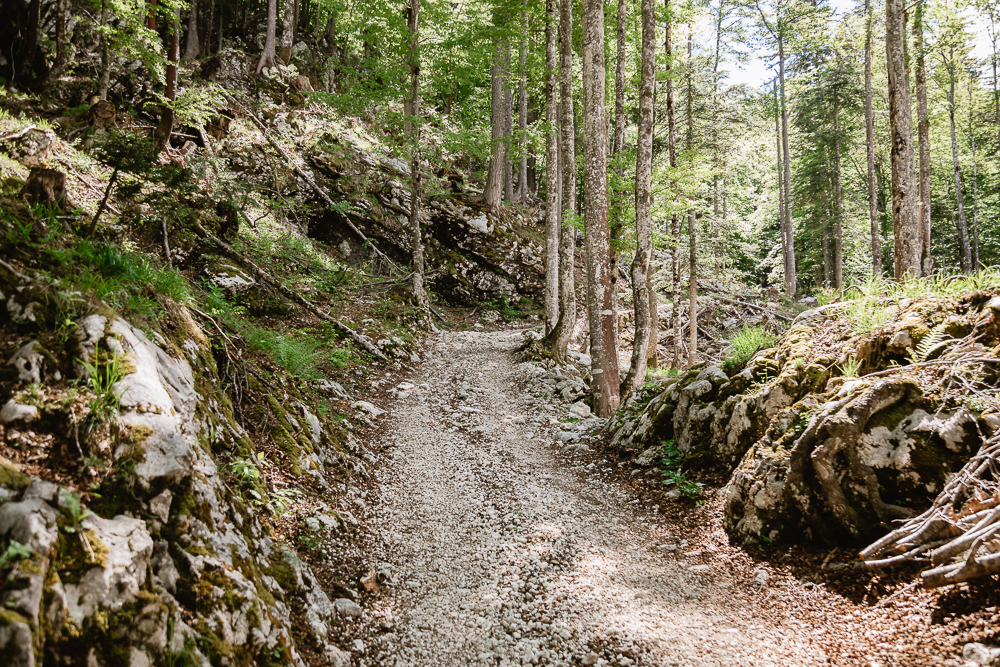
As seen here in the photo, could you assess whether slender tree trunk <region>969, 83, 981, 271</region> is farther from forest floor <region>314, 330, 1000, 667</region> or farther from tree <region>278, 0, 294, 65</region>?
tree <region>278, 0, 294, 65</region>

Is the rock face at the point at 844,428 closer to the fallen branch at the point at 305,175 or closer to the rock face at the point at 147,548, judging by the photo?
the rock face at the point at 147,548

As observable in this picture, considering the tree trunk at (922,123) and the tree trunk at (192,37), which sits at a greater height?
the tree trunk at (192,37)

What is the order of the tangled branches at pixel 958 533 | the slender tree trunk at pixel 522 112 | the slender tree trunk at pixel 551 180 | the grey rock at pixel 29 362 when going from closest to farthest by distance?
the grey rock at pixel 29 362
the tangled branches at pixel 958 533
the slender tree trunk at pixel 551 180
the slender tree trunk at pixel 522 112

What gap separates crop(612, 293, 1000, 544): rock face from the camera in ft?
12.3

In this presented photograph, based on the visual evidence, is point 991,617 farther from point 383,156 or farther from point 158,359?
point 383,156

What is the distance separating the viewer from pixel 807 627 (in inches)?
137

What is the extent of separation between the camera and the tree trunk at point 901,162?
800 cm

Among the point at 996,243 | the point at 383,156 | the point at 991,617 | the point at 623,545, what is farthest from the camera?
the point at 996,243

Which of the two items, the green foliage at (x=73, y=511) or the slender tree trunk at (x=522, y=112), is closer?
the green foliage at (x=73, y=511)

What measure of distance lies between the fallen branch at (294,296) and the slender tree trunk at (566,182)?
14.5 ft

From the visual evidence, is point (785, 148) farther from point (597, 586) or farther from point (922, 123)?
point (597, 586)

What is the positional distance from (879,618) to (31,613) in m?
4.83

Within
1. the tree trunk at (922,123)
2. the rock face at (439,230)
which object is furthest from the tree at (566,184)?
the tree trunk at (922,123)

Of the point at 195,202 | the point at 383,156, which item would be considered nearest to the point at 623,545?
the point at 195,202
